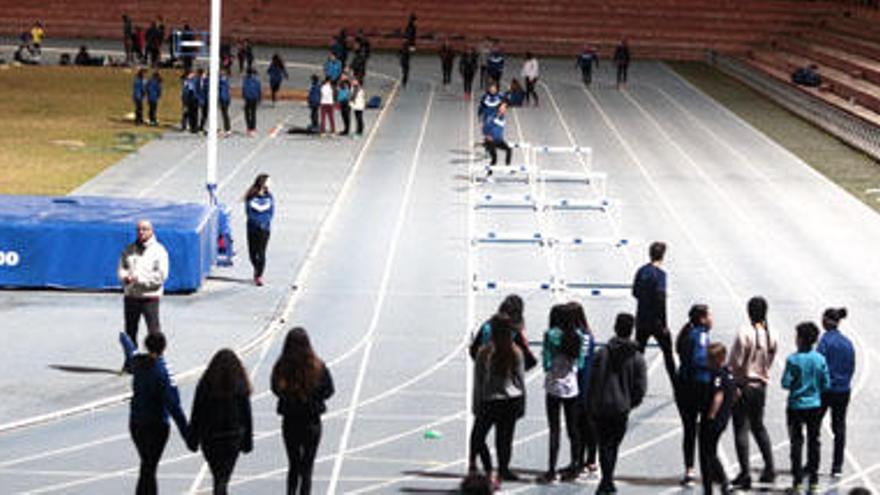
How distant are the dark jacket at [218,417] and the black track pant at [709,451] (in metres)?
3.97

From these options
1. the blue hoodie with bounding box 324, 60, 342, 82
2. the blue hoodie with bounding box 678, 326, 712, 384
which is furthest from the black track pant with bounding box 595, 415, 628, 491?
the blue hoodie with bounding box 324, 60, 342, 82

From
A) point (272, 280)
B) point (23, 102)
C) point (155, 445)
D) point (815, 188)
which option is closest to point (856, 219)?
point (815, 188)

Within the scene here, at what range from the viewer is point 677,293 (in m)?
25.3

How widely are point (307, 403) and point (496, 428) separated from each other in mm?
2014

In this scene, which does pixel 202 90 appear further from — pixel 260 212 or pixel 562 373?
pixel 562 373

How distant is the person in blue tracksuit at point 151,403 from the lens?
1347cm

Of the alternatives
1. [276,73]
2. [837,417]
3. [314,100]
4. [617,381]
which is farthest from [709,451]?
[276,73]

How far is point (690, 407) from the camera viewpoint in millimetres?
15094

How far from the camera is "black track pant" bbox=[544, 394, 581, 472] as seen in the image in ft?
50.3

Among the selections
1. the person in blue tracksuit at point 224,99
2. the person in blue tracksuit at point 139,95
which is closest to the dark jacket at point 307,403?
the person in blue tracksuit at point 224,99

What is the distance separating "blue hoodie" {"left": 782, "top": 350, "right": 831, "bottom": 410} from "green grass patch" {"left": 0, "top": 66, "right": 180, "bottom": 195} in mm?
19981

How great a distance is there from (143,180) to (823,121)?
70.0 ft

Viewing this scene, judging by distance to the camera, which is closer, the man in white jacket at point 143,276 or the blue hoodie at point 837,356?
the blue hoodie at point 837,356

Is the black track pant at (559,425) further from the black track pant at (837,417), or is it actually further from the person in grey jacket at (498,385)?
the black track pant at (837,417)
